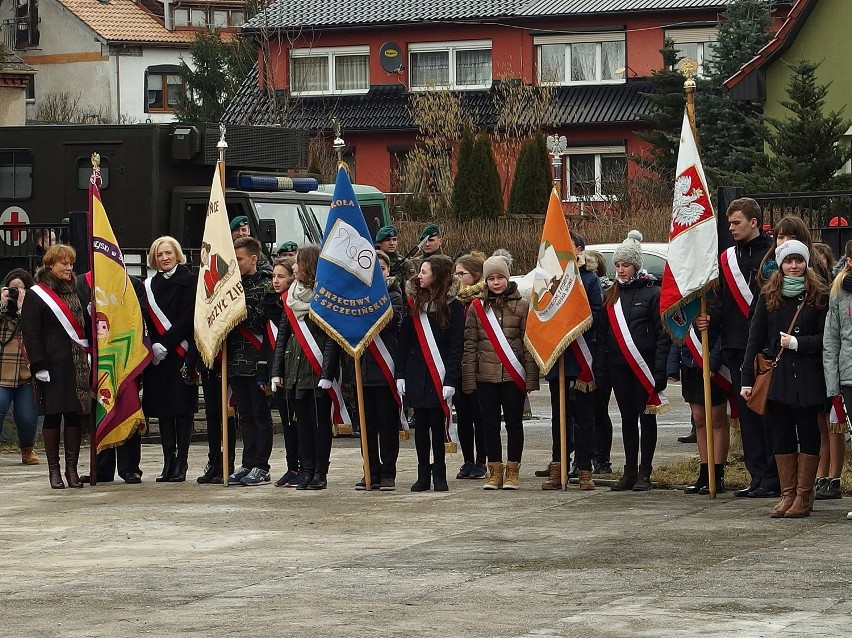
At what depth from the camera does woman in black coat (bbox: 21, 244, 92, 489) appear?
1414cm

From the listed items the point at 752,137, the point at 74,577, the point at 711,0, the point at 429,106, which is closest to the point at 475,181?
the point at 752,137

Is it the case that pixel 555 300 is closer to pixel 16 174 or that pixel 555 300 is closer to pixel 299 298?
pixel 299 298

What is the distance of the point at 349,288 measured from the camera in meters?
13.6

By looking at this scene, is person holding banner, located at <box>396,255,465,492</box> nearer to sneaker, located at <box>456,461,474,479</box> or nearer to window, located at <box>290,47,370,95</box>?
sneaker, located at <box>456,461,474,479</box>

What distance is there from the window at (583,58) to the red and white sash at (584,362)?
35.3 meters

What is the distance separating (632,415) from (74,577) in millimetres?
4863

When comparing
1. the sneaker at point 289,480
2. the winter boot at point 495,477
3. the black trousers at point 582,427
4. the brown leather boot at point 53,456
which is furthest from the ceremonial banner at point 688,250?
the brown leather boot at point 53,456

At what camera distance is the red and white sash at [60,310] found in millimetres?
14188

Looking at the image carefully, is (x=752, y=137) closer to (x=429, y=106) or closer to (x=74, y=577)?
(x=429, y=106)

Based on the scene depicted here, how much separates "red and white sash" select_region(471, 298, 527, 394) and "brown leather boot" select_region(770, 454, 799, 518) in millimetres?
2248

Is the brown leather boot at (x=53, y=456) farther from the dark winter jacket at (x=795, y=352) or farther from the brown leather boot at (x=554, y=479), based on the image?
the dark winter jacket at (x=795, y=352)

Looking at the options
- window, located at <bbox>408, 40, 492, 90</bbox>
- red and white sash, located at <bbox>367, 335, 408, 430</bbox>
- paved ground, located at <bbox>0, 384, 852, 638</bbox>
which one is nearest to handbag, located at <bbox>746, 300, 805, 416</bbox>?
paved ground, located at <bbox>0, 384, 852, 638</bbox>

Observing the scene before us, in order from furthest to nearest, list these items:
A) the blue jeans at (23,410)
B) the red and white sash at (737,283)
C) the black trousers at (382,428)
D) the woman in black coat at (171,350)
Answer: the blue jeans at (23,410)
the woman in black coat at (171,350)
the black trousers at (382,428)
the red and white sash at (737,283)

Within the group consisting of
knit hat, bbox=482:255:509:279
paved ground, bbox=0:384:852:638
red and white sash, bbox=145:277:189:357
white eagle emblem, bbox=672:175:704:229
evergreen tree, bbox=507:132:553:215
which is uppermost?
evergreen tree, bbox=507:132:553:215
